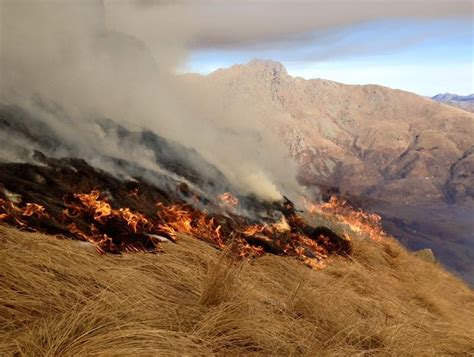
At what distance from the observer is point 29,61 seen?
10.4 meters

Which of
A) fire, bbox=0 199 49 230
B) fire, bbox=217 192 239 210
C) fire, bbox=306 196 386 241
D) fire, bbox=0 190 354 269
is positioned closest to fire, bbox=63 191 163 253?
fire, bbox=0 190 354 269

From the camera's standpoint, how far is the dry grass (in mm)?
2629

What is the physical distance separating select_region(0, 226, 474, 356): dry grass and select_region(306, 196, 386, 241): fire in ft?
24.3

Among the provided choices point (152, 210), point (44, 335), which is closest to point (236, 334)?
point (44, 335)

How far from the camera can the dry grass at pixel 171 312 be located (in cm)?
263

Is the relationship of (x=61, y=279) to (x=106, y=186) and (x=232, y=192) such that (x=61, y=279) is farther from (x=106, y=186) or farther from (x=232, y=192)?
(x=232, y=192)

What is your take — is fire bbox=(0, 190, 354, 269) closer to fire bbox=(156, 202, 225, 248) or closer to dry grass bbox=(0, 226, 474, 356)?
fire bbox=(156, 202, 225, 248)

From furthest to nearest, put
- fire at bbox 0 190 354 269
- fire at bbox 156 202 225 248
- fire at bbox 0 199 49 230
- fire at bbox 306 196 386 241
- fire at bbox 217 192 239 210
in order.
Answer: fire at bbox 306 196 386 241 < fire at bbox 217 192 239 210 < fire at bbox 156 202 225 248 < fire at bbox 0 190 354 269 < fire at bbox 0 199 49 230

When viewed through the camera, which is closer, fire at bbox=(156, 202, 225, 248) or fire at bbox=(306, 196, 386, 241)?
fire at bbox=(156, 202, 225, 248)

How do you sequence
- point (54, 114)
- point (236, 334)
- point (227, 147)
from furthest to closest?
1. point (227, 147)
2. point (54, 114)
3. point (236, 334)

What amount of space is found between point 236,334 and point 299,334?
0.55 meters

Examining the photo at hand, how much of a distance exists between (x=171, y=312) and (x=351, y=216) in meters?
12.9

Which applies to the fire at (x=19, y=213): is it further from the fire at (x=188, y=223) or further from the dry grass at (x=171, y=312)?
the fire at (x=188, y=223)

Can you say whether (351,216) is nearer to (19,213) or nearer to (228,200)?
(228,200)
